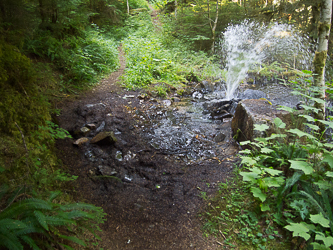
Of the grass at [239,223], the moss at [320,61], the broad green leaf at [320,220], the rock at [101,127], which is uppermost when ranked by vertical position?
the moss at [320,61]

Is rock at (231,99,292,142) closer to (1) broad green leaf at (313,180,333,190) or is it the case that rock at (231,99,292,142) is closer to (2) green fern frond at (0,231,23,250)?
(1) broad green leaf at (313,180,333,190)

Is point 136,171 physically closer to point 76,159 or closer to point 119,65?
point 76,159

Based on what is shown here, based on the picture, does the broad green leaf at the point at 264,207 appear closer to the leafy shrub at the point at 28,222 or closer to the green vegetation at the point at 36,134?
the green vegetation at the point at 36,134

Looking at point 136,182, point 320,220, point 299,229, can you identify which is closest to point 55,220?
point 136,182

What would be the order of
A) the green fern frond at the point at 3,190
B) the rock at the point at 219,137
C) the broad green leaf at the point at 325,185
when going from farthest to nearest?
1. the rock at the point at 219,137
2. the broad green leaf at the point at 325,185
3. the green fern frond at the point at 3,190

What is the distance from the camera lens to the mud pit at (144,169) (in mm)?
2938

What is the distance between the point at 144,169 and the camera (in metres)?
4.23

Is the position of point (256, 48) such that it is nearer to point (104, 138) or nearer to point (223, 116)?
point (223, 116)

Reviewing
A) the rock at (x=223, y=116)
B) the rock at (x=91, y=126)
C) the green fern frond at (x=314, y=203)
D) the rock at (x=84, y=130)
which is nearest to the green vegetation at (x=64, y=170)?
the green fern frond at (x=314, y=203)

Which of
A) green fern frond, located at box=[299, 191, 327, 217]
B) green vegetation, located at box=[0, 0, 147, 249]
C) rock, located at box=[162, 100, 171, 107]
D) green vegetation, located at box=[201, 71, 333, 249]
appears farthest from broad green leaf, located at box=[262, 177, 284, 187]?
rock, located at box=[162, 100, 171, 107]

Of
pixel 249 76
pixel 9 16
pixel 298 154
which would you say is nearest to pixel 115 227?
pixel 298 154

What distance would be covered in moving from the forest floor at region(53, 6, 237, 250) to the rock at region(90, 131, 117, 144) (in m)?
0.09

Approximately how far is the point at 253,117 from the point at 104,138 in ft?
12.2

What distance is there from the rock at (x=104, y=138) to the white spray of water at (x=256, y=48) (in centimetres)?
637
